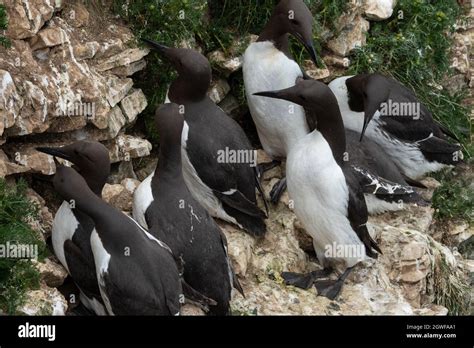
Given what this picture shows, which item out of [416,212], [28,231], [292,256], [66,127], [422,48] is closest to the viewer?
[28,231]

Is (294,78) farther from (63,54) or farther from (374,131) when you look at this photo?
(63,54)

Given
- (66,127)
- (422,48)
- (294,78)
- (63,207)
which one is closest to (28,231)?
(63,207)

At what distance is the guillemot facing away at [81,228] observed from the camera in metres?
8.78

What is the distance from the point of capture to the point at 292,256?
1034 cm

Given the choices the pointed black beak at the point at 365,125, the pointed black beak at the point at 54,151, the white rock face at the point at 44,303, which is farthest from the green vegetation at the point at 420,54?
the white rock face at the point at 44,303

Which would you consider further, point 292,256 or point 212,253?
point 292,256

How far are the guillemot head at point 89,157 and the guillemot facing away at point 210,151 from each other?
112 cm

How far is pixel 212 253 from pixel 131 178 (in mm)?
1576

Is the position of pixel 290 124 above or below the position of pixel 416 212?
above

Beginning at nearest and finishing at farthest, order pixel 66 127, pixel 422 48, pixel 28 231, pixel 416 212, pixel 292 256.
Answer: pixel 28 231
pixel 66 127
pixel 292 256
pixel 416 212
pixel 422 48

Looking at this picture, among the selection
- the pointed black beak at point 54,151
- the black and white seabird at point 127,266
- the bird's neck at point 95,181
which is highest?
the pointed black beak at point 54,151

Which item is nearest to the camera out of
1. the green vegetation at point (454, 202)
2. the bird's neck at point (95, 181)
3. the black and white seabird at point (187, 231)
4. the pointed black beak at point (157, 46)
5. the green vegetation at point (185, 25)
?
the black and white seabird at point (187, 231)

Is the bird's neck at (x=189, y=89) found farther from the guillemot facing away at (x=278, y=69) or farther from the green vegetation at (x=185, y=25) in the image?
the guillemot facing away at (x=278, y=69)

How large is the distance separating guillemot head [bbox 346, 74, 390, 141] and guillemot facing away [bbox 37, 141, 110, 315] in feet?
9.40
